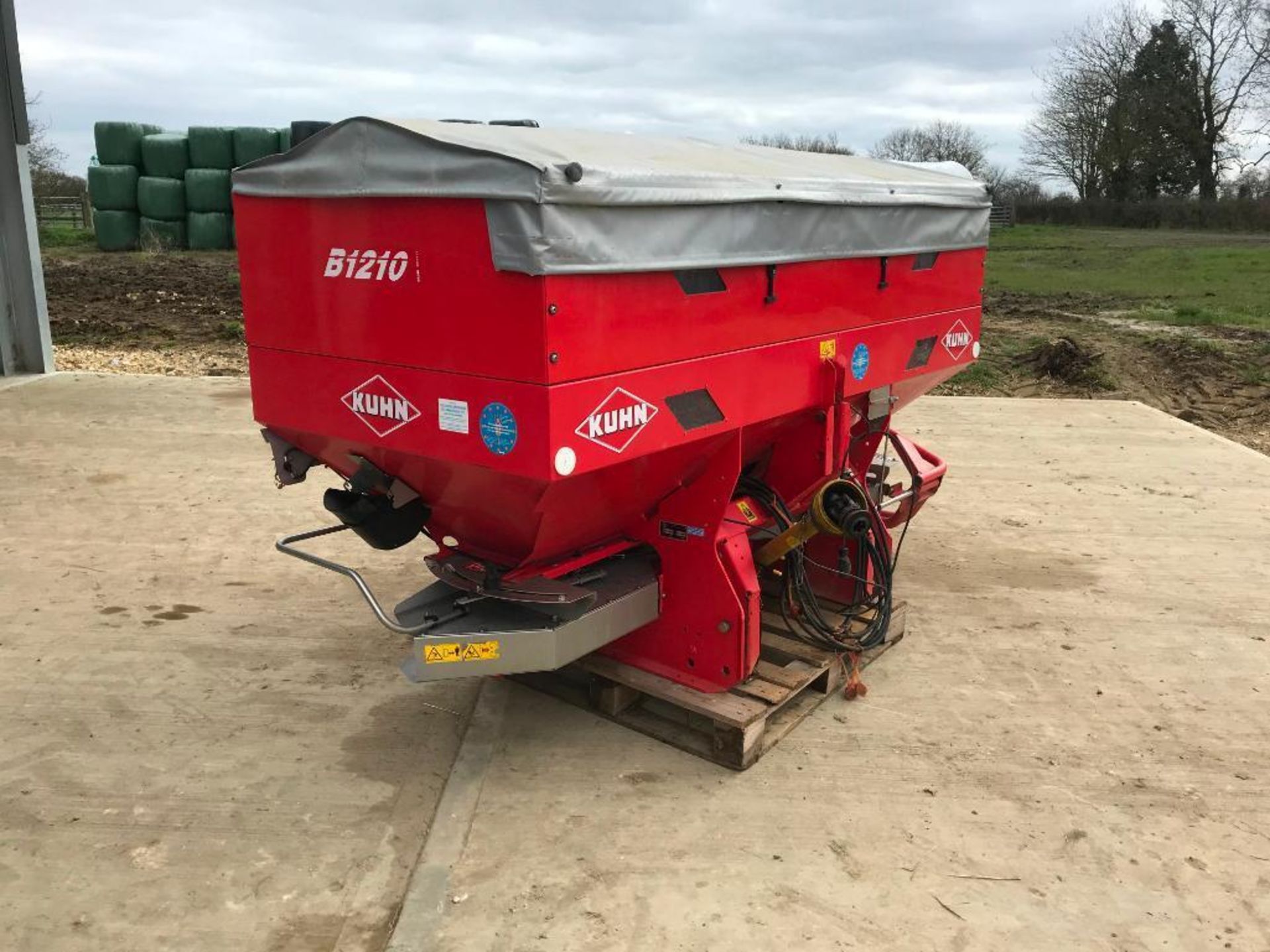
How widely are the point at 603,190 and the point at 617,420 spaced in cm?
60

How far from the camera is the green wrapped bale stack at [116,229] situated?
19109 millimetres

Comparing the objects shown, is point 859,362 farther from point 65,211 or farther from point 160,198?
point 65,211

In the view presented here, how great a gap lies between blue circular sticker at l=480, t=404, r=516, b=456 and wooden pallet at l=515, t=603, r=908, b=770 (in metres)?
1.22

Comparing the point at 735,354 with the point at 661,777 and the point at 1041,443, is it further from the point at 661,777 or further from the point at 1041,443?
the point at 1041,443

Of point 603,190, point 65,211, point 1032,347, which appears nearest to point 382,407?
point 603,190

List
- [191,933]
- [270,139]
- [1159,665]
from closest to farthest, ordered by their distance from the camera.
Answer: [191,933]
[1159,665]
[270,139]

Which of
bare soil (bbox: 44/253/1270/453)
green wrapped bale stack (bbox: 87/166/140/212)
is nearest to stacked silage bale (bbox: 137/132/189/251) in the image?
green wrapped bale stack (bbox: 87/166/140/212)

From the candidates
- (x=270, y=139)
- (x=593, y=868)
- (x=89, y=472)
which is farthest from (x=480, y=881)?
(x=270, y=139)

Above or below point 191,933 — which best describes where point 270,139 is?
above

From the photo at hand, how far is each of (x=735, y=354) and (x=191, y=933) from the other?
7.09ft

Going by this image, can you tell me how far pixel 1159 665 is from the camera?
165 inches

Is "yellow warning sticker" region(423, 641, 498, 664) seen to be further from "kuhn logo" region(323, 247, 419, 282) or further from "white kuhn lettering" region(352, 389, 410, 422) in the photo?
"kuhn logo" region(323, 247, 419, 282)

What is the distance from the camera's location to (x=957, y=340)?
4590 mm

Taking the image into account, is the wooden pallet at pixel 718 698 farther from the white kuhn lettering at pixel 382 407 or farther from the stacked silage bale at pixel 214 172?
the stacked silage bale at pixel 214 172
